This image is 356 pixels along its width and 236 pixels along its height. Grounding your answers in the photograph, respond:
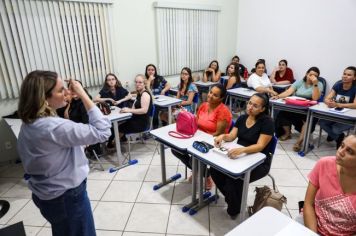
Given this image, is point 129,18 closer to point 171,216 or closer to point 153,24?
point 153,24

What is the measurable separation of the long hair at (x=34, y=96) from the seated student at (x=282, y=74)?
16.3 feet

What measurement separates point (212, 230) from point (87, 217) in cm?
123

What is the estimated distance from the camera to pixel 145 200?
2668 mm

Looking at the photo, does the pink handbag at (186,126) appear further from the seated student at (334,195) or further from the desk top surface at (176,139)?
the seated student at (334,195)

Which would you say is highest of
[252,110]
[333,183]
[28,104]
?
[28,104]

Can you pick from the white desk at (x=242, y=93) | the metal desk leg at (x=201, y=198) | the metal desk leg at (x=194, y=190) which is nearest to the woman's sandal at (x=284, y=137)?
the white desk at (x=242, y=93)

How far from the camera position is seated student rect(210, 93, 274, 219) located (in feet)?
6.99

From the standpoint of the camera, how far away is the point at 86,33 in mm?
4066

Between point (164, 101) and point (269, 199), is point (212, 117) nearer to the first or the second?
point (269, 199)

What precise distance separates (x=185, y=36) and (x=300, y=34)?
8.13ft

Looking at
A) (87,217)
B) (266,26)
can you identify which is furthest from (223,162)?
(266,26)

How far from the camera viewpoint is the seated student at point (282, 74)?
520 cm

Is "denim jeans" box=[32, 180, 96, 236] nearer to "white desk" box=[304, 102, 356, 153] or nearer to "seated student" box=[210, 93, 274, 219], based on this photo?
"seated student" box=[210, 93, 274, 219]

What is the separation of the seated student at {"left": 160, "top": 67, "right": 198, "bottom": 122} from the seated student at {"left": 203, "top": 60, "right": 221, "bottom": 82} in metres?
1.19
